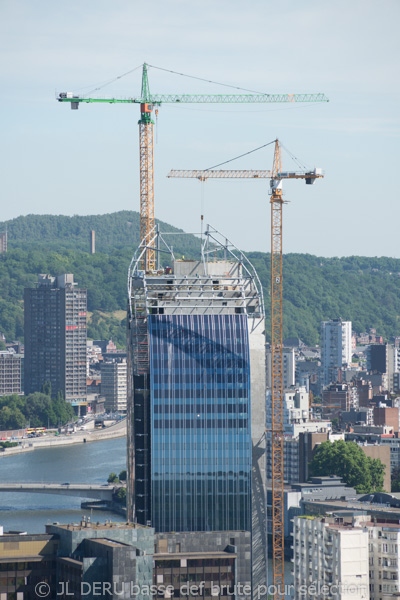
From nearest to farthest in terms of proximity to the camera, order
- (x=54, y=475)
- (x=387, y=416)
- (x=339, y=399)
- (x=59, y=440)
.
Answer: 1. (x=54, y=475)
2. (x=387, y=416)
3. (x=339, y=399)
4. (x=59, y=440)

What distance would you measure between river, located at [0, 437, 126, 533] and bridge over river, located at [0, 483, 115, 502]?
91cm

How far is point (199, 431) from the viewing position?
267 feet

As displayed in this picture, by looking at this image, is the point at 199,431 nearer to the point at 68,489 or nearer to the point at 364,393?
the point at 68,489

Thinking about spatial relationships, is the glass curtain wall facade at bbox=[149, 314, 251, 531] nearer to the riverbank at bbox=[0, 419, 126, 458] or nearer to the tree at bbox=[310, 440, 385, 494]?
the tree at bbox=[310, 440, 385, 494]

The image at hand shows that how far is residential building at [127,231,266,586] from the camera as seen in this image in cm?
8050

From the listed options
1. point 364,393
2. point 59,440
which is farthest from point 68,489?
point 364,393

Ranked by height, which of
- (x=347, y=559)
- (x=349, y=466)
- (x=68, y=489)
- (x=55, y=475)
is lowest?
(x=55, y=475)

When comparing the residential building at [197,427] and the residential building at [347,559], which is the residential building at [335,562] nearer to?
the residential building at [347,559]

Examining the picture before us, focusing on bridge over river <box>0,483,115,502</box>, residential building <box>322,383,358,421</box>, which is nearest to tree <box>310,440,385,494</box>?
bridge over river <box>0,483,115,502</box>

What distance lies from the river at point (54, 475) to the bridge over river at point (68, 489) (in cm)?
91

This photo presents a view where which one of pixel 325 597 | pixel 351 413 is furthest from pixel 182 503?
pixel 351 413

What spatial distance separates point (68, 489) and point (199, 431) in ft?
177

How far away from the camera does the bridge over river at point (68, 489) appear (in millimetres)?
132875

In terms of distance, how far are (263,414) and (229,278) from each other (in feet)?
26.2
